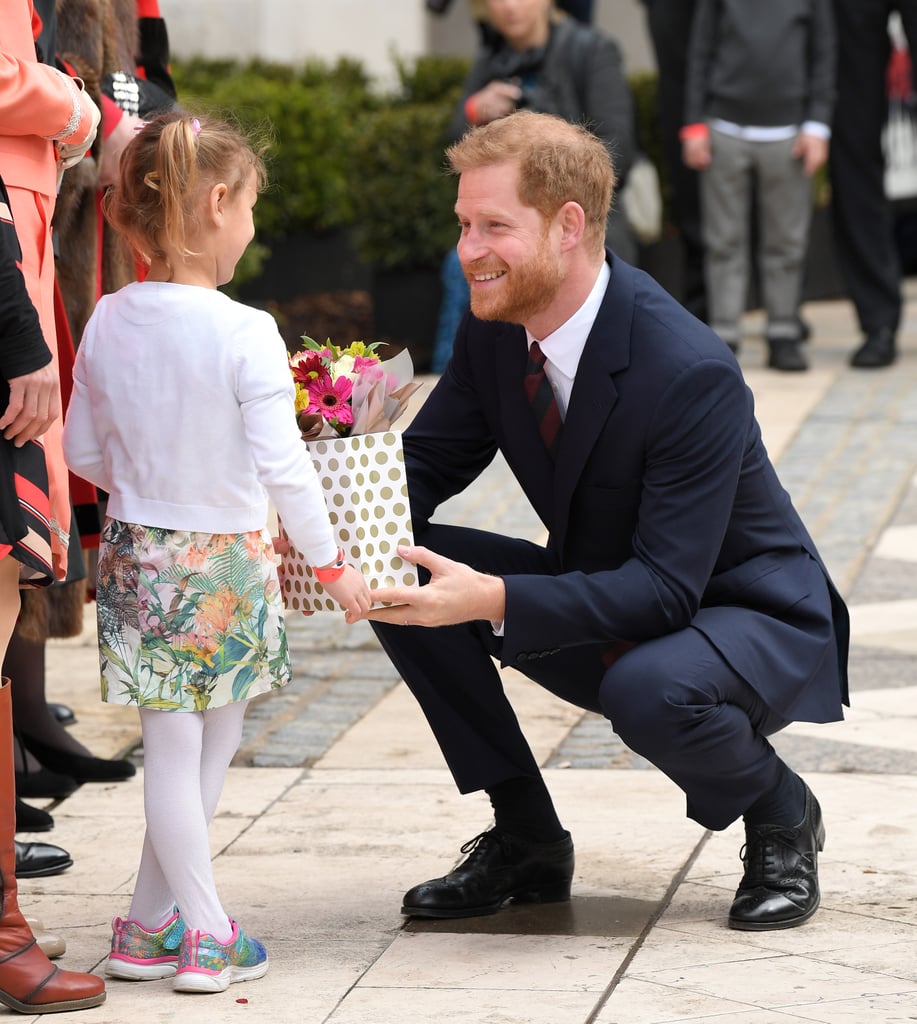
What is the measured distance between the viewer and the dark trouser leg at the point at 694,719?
3.31 meters

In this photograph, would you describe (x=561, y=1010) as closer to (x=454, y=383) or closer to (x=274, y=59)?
(x=454, y=383)

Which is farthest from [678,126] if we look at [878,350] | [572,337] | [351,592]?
[351,592]

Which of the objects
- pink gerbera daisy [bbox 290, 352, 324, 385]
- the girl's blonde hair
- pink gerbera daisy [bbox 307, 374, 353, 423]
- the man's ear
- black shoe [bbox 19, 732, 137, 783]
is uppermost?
the girl's blonde hair

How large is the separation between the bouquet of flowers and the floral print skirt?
0.23 metres

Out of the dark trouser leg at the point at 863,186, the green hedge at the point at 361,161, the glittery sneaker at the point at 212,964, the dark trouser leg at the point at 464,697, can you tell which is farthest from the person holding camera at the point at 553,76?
the glittery sneaker at the point at 212,964

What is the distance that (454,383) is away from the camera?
12.6 feet

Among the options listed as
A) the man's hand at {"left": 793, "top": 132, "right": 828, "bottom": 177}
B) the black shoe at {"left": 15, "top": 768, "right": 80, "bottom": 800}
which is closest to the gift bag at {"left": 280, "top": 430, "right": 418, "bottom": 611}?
the black shoe at {"left": 15, "top": 768, "right": 80, "bottom": 800}

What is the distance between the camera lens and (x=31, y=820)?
412 centimetres

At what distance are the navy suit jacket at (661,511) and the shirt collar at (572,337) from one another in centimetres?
4

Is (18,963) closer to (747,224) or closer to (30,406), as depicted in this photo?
(30,406)

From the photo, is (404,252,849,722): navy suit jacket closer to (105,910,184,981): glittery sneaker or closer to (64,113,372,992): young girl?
(64,113,372,992): young girl

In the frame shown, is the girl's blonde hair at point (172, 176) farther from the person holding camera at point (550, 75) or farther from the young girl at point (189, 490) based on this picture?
the person holding camera at point (550, 75)

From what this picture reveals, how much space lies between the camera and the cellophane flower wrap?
3.29 m

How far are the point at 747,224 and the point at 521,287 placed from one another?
5958mm
